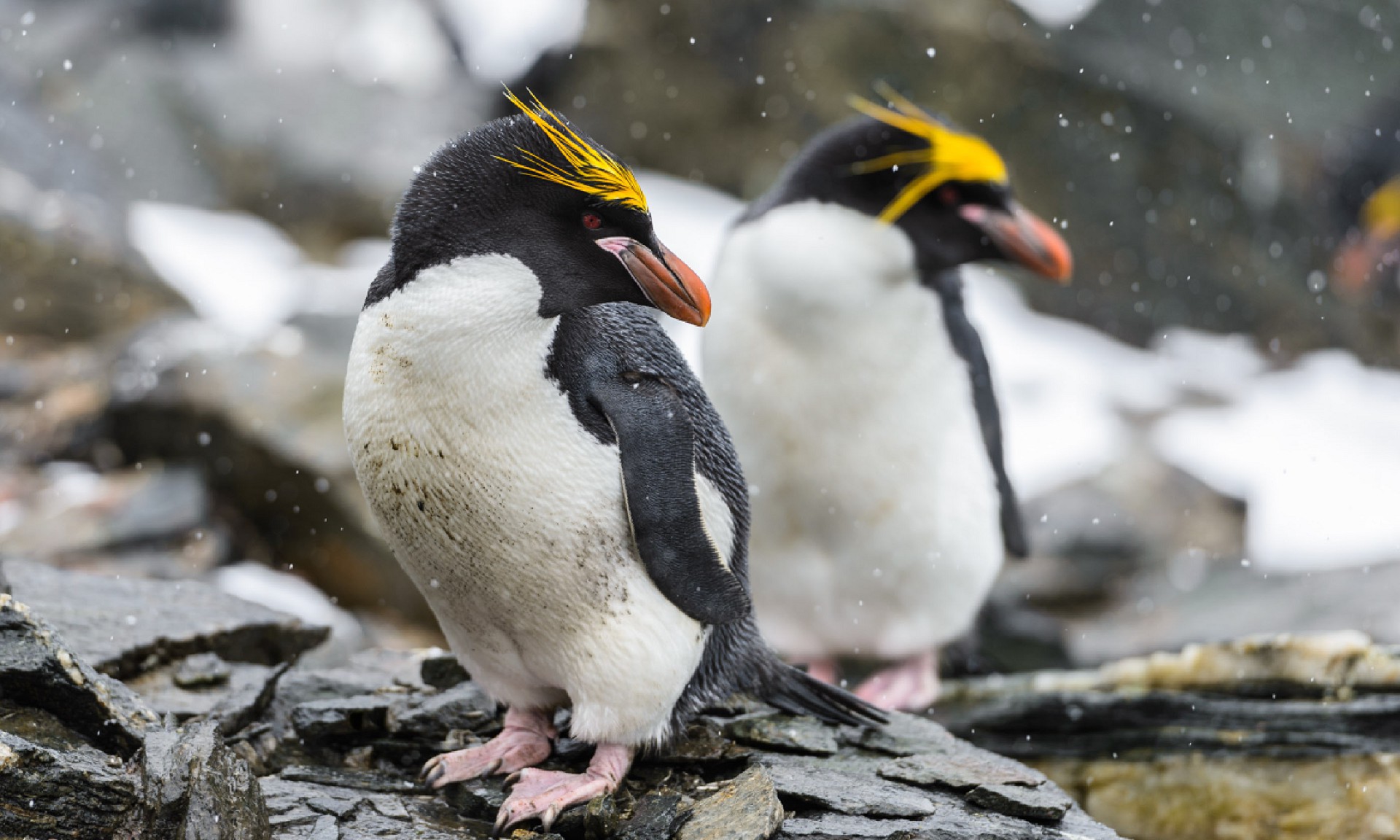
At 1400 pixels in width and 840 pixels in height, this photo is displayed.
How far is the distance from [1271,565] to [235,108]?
825 centimetres

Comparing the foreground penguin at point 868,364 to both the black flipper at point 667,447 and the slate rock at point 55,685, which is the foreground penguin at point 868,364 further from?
the slate rock at point 55,685

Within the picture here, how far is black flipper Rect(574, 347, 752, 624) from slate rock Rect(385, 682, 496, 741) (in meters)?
0.69

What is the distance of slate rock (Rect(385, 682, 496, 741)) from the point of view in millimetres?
2674

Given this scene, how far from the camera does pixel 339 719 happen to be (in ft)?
8.62

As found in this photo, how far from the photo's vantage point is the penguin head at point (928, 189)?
3740 millimetres

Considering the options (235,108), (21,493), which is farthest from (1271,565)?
(235,108)

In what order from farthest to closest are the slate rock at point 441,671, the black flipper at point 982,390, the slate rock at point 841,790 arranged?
the black flipper at point 982,390 → the slate rock at point 441,671 → the slate rock at point 841,790

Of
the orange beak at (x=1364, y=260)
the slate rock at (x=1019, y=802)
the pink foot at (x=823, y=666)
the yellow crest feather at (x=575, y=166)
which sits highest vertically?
the orange beak at (x=1364, y=260)

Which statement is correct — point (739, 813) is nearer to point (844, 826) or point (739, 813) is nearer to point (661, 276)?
point (844, 826)

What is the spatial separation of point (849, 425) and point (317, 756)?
177 centimetres

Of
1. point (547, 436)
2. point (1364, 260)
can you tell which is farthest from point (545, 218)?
point (1364, 260)

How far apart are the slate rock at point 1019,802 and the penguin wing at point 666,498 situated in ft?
1.86

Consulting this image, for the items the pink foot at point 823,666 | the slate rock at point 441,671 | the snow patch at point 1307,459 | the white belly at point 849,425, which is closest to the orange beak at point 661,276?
the slate rock at point 441,671

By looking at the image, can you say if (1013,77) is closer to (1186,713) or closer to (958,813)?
(1186,713)
